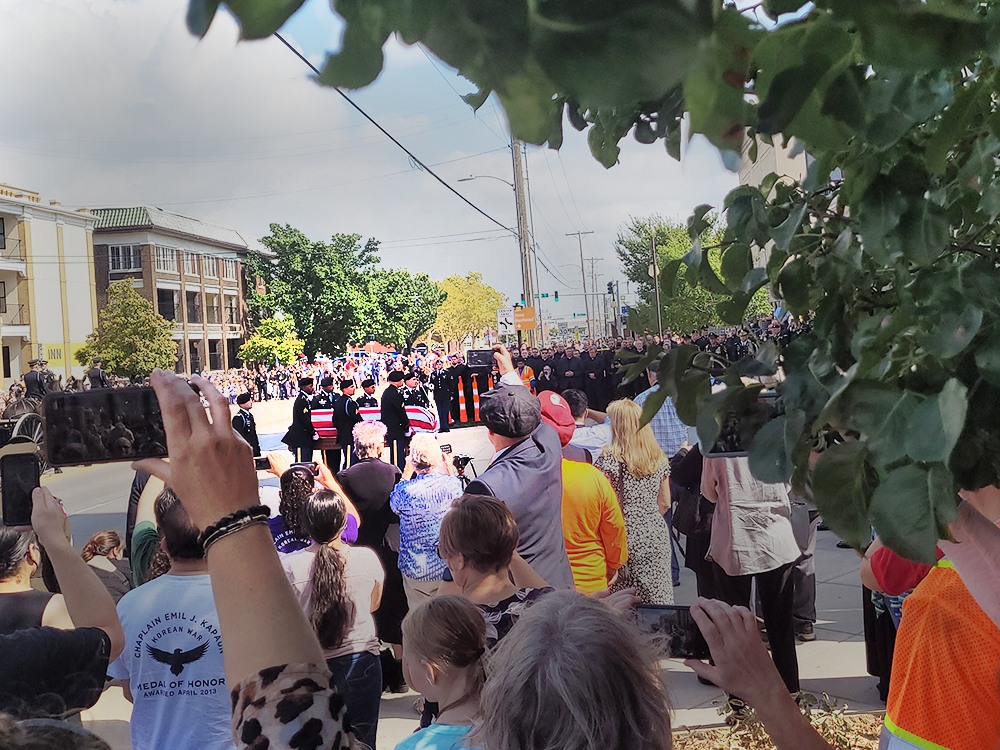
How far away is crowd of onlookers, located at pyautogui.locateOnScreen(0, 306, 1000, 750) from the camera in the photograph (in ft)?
3.37

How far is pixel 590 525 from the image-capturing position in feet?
13.7

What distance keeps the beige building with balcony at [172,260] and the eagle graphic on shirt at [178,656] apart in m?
14.0

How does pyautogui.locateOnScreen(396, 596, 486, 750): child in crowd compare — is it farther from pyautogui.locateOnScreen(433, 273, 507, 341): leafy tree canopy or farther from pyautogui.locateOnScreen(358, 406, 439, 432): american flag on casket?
pyautogui.locateOnScreen(433, 273, 507, 341): leafy tree canopy

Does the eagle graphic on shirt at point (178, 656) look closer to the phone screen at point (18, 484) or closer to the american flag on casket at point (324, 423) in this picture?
the phone screen at point (18, 484)

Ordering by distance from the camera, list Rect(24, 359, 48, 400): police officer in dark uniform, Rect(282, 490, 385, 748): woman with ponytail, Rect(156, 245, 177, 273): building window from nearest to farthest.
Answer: Rect(282, 490, 385, 748): woman with ponytail
Rect(24, 359, 48, 400): police officer in dark uniform
Rect(156, 245, 177, 273): building window

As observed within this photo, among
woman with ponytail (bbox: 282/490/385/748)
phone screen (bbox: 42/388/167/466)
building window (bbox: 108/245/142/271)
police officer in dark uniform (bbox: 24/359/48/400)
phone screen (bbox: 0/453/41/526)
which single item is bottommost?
woman with ponytail (bbox: 282/490/385/748)

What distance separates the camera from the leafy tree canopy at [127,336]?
59.3 feet

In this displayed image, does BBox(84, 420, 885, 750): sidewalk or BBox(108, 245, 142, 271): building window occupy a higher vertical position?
BBox(108, 245, 142, 271): building window

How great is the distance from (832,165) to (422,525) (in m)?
3.44

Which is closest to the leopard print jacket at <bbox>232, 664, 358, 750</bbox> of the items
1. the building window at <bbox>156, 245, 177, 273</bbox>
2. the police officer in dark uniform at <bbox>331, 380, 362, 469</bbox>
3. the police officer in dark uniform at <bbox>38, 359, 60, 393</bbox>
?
the police officer in dark uniform at <bbox>331, 380, 362, 469</bbox>

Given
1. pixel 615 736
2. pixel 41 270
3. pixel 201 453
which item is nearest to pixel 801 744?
pixel 615 736

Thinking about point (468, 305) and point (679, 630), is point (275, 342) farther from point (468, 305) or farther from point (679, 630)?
point (468, 305)

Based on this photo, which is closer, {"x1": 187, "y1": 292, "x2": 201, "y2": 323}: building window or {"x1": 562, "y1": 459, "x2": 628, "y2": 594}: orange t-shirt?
{"x1": 562, "y1": 459, "x2": 628, "y2": 594}: orange t-shirt

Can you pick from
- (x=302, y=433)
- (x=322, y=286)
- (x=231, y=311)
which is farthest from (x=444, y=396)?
(x=302, y=433)
